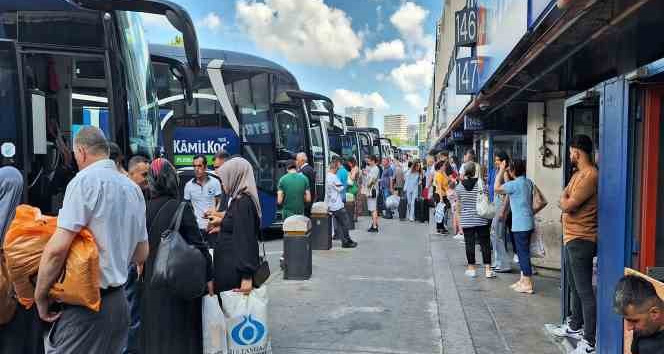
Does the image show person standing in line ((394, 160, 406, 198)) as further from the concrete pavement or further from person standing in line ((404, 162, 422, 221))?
the concrete pavement

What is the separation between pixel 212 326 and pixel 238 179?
111cm

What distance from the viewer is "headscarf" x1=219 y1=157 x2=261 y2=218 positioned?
4457 millimetres

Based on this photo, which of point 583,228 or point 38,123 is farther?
point 583,228

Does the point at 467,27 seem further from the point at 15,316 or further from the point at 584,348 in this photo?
the point at 15,316

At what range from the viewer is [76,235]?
2910mm

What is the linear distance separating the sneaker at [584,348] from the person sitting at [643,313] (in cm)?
222

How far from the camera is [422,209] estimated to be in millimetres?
16391

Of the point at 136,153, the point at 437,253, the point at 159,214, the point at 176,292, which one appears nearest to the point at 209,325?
the point at 176,292

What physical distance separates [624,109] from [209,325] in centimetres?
329

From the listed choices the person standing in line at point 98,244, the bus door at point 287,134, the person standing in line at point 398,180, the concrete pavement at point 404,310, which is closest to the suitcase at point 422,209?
the person standing in line at point 398,180

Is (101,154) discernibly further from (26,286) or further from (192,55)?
(192,55)

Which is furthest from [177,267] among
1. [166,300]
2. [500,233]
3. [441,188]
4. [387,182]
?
[387,182]

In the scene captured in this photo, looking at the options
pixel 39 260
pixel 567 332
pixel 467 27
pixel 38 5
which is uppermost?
pixel 467 27

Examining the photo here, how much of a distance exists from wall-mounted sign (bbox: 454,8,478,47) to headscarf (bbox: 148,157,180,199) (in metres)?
7.60
